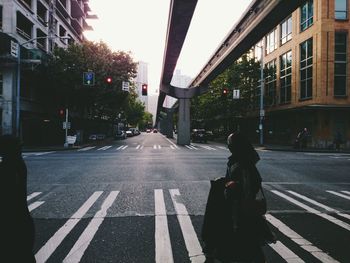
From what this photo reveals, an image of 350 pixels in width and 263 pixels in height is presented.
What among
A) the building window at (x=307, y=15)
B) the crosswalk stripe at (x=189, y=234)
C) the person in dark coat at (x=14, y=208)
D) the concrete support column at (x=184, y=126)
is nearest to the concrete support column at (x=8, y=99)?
the concrete support column at (x=184, y=126)

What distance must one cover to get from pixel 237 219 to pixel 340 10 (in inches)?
1323

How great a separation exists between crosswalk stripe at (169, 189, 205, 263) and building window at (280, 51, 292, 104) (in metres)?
32.5

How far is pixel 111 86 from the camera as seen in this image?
123 ft

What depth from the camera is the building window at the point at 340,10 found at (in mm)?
30906

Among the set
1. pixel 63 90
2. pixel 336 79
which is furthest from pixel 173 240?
pixel 63 90

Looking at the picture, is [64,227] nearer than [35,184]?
Yes

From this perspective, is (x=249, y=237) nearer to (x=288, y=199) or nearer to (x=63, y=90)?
(x=288, y=199)

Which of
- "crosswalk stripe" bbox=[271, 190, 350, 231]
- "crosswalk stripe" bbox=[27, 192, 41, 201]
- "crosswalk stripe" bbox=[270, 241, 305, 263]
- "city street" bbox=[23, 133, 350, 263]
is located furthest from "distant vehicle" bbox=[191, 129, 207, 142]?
"crosswalk stripe" bbox=[270, 241, 305, 263]

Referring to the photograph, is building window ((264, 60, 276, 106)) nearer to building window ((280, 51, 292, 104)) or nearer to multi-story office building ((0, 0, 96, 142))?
building window ((280, 51, 292, 104))

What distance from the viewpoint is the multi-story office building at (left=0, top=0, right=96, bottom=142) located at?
28.5 metres

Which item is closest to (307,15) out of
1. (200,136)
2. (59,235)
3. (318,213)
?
(200,136)

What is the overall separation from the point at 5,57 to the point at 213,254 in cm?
3006

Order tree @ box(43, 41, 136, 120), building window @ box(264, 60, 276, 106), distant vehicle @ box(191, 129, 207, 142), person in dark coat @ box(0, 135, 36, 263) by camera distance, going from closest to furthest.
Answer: person in dark coat @ box(0, 135, 36, 263)
tree @ box(43, 41, 136, 120)
building window @ box(264, 60, 276, 106)
distant vehicle @ box(191, 129, 207, 142)

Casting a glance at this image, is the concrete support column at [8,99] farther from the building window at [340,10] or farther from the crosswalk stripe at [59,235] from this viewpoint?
the building window at [340,10]
